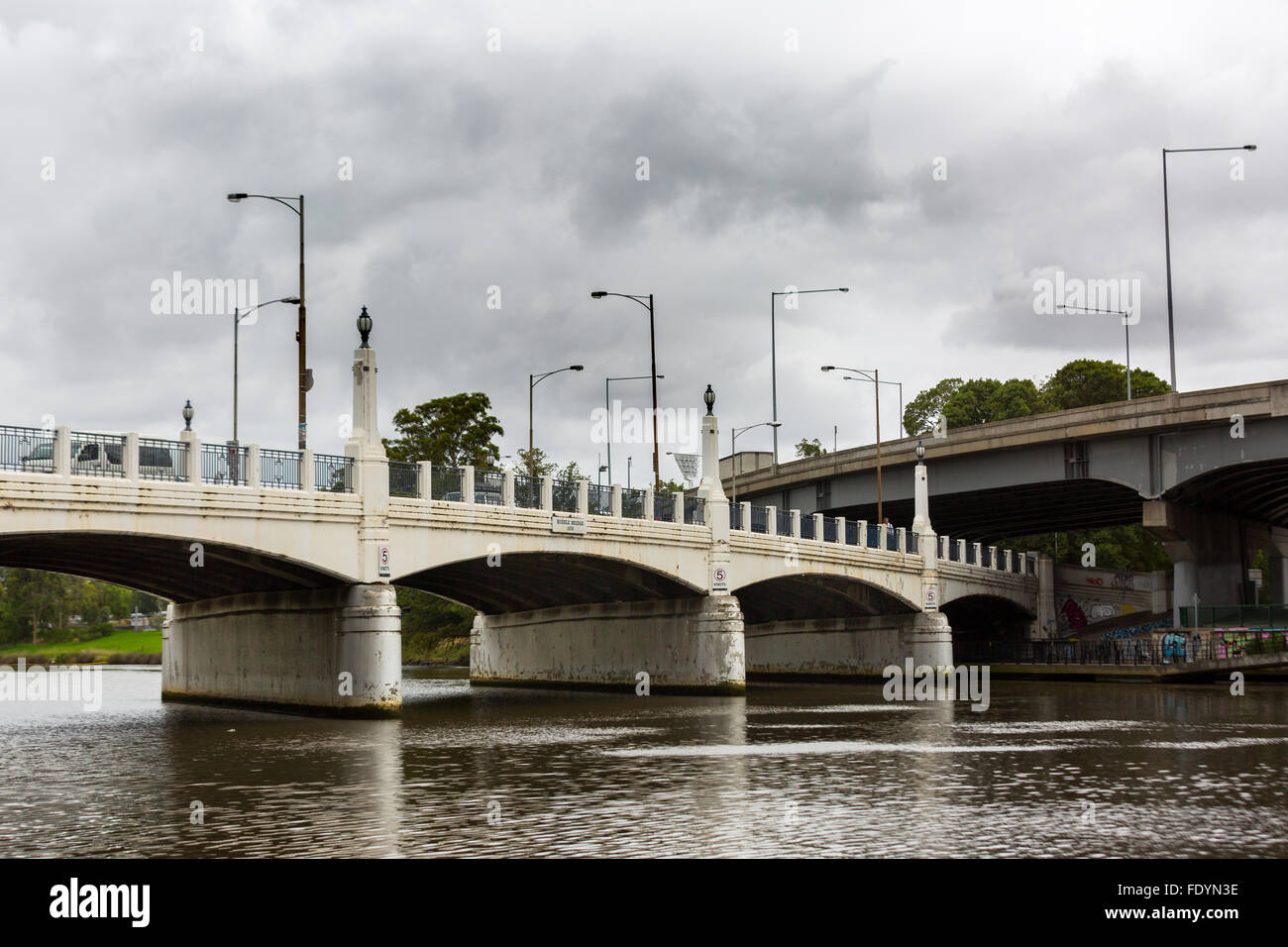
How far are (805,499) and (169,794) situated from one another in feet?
196

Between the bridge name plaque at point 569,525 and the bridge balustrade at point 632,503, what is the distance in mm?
3088

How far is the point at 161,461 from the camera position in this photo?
33094 millimetres

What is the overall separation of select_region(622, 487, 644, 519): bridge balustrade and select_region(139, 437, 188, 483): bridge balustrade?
17.4 metres

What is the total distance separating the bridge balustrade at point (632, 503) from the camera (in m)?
47.8

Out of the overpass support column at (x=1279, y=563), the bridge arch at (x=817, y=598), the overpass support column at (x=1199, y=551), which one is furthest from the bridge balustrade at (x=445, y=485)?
the overpass support column at (x=1279, y=563)

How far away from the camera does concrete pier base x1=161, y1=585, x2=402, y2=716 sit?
38000mm

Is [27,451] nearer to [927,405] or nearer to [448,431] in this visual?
[448,431]

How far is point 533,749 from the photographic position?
98.8 feet

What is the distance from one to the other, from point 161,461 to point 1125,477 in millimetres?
43695

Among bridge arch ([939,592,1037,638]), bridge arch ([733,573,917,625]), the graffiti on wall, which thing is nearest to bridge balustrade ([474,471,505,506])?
bridge arch ([733,573,917,625])

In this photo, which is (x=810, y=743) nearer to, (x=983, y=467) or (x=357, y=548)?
(x=357, y=548)

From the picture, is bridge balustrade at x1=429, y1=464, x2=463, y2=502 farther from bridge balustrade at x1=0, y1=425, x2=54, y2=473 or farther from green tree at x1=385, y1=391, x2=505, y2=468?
green tree at x1=385, y1=391, x2=505, y2=468

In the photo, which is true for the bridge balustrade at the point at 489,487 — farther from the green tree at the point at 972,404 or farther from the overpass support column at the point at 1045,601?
the green tree at the point at 972,404
